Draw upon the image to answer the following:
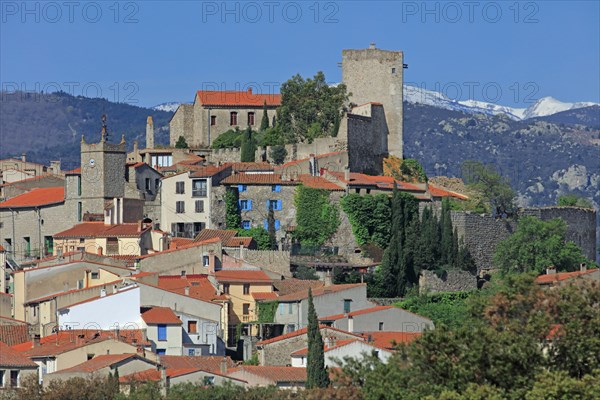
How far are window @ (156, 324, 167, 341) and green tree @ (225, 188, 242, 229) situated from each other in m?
14.0

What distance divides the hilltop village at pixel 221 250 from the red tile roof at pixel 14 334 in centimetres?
9

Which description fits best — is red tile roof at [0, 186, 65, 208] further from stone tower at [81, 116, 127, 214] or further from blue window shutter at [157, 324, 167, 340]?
blue window shutter at [157, 324, 167, 340]

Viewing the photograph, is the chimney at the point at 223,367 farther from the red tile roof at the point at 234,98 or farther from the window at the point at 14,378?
the red tile roof at the point at 234,98

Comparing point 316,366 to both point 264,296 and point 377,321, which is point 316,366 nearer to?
point 377,321

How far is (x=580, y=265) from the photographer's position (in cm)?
7806

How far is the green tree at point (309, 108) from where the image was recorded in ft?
287

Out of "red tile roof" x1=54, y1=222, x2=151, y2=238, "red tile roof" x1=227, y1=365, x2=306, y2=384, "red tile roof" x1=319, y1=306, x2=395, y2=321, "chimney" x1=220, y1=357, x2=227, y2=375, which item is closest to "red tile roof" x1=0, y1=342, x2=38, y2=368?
"chimney" x1=220, y1=357, x2=227, y2=375

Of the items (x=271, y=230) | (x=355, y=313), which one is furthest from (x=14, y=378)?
(x=271, y=230)

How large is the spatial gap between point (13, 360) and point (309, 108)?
103ft

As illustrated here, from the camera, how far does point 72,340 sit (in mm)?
63000

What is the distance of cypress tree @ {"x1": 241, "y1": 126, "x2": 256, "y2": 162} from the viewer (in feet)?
282

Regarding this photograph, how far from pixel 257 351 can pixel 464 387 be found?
72.2 ft

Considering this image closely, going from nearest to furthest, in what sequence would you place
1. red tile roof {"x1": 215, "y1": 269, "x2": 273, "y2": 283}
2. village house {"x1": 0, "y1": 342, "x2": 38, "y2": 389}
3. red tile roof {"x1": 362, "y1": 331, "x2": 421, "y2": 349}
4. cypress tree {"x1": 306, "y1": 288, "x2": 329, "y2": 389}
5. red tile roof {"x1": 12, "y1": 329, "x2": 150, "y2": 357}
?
cypress tree {"x1": 306, "y1": 288, "x2": 329, "y2": 389}, village house {"x1": 0, "y1": 342, "x2": 38, "y2": 389}, red tile roof {"x1": 12, "y1": 329, "x2": 150, "y2": 357}, red tile roof {"x1": 362, "y1": 331, "x2": 421, "y2": 349}, red tile roof {"x1": 215, "y1": 269, "x2": 273, "y2": 283}

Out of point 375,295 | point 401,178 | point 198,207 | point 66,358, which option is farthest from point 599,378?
point 401,178
